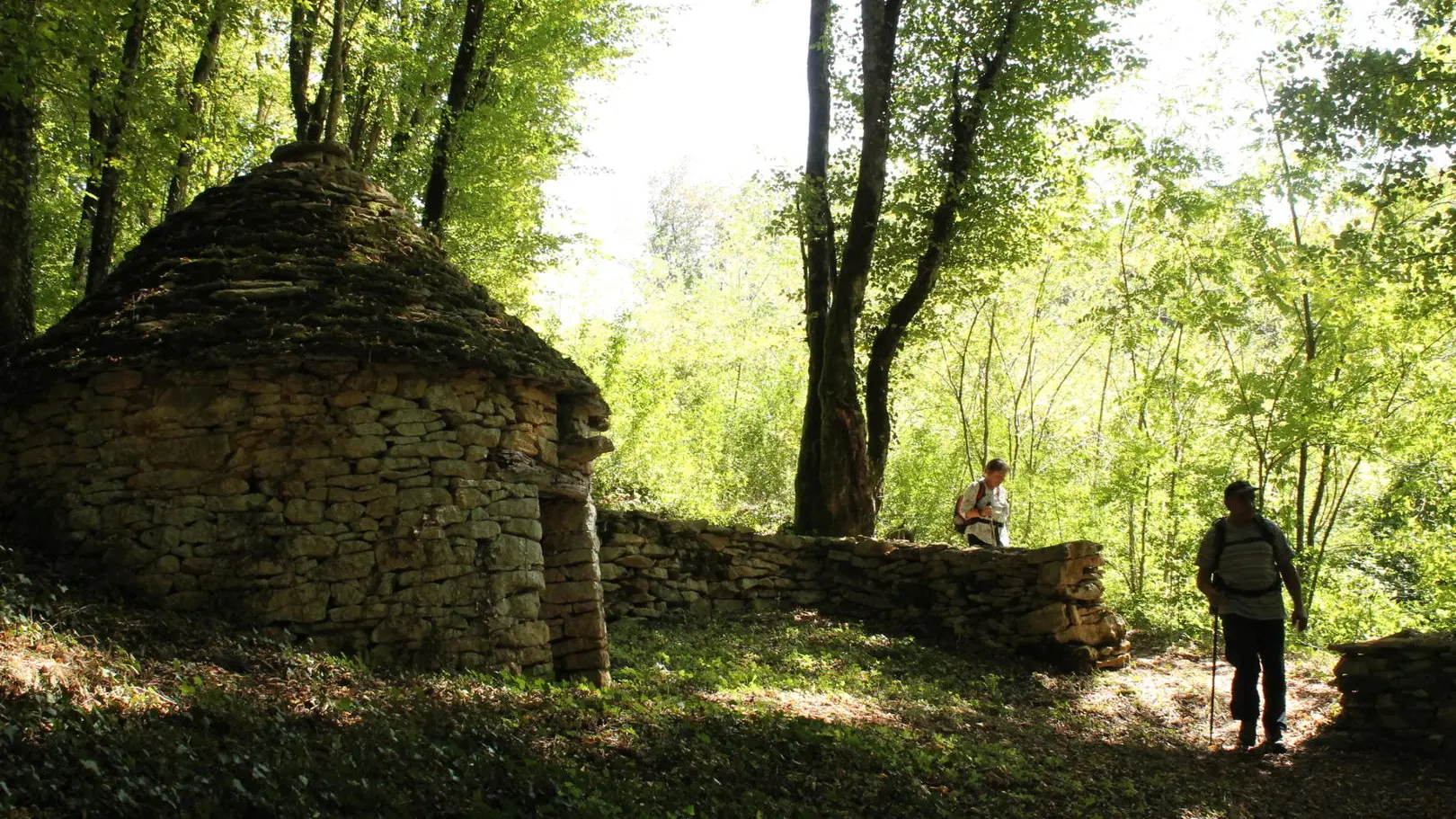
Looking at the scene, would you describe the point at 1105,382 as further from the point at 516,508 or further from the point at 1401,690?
the point at 516,508

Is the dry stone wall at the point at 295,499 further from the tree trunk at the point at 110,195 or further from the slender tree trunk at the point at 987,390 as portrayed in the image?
the slender tree trunk at the point at 987,390

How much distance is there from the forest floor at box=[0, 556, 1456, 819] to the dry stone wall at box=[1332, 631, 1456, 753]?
158 mm

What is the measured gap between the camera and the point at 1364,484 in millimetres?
14453

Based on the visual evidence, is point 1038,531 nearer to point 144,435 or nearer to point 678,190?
point 144,435

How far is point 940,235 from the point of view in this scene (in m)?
11.0

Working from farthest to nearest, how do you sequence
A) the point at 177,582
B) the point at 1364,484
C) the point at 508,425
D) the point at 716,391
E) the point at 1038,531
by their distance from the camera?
the point at 716,391 → the point at 1038,531 → the point at 1364,484 → the point at 508,425 → the point at 177,582

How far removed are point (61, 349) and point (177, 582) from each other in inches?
63.9

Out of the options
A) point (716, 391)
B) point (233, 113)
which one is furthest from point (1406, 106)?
point (716, 391)

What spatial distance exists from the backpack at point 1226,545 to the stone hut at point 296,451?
161 inches

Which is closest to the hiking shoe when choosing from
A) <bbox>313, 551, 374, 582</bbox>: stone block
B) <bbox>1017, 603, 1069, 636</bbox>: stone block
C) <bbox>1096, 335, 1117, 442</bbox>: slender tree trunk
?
<bbox>1017, 603, 1069, 636</bbox>: stone block

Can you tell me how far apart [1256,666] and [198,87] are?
1138 cm

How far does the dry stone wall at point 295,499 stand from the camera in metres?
5.44

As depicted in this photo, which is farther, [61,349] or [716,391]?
[716,391]

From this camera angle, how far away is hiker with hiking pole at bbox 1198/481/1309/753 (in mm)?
6020
